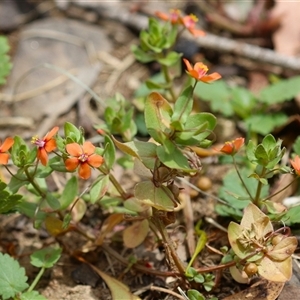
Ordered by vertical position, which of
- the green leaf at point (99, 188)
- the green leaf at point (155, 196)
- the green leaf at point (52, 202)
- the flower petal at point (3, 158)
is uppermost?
the flower petal at point (3, 158)

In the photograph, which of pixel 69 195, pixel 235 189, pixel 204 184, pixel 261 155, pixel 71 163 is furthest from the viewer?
pixel 204 184

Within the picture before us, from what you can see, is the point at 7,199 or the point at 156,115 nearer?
the point at 156,115

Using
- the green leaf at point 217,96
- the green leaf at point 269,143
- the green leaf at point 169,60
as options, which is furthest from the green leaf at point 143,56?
the green leaf at point 269,143

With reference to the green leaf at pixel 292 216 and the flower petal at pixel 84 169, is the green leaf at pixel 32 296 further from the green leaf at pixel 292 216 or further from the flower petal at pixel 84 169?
the green leaf at pixel 292 216

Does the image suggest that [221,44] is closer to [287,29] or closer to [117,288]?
[287,29]

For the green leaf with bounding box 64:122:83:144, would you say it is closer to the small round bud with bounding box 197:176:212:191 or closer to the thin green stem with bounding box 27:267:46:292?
the thin green stem with bounding box 27:267:46:292

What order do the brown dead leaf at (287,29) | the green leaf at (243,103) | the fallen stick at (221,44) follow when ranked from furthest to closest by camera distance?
the brown dead leaf at (287,29) → the fallen stick at (221,44) → the green leaf at (243,103)

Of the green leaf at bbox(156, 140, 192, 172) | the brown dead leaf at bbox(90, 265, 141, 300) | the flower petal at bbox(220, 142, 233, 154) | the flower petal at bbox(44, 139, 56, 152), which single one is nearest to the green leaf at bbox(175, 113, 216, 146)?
the green leaf at bbox(156, 140, 192, 172)

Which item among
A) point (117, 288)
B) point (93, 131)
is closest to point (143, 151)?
point (117, 288)

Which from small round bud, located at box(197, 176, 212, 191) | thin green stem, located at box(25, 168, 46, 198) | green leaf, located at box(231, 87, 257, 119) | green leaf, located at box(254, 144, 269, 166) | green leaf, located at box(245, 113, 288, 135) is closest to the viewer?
green leaf, located at box(254, 144, 269, 166)
